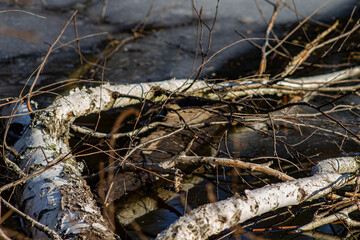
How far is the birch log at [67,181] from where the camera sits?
1.61 metres

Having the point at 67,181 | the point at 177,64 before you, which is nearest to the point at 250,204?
the point at 67,181

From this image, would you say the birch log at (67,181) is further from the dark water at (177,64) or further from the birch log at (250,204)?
the dark water at (177,64)

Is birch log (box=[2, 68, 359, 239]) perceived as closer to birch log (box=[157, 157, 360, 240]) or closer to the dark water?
birch log (box=[157, 157, 360, 240])

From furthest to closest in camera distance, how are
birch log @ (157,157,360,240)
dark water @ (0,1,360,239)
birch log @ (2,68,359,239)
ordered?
dark water @ (0,1,360,239)
birch log @ (2,68,359,239)
birch log @ (157,157,360,240)

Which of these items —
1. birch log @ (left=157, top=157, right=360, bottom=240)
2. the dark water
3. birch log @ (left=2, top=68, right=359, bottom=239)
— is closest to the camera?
birch log @ (left=157, top=157, right=360, bottom=240)

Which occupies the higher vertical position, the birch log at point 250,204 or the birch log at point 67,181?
the birch log at point 67,181

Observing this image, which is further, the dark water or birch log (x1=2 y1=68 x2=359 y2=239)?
the dark water

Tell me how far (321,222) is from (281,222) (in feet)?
0.73

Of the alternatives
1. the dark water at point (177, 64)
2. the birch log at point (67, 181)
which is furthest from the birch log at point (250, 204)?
the dark water at point (177, 64)

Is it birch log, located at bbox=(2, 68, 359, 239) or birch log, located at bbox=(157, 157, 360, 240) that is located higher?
birch log, located at bbox=(2, 68, 359, 239)

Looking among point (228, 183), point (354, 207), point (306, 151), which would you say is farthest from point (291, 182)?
point (306, 151)

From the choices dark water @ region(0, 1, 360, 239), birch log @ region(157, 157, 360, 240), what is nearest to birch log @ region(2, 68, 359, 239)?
birch log @ region(157, 157, 360, 240)

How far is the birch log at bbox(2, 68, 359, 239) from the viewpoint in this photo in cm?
161

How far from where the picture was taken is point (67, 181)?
192 centimetres
